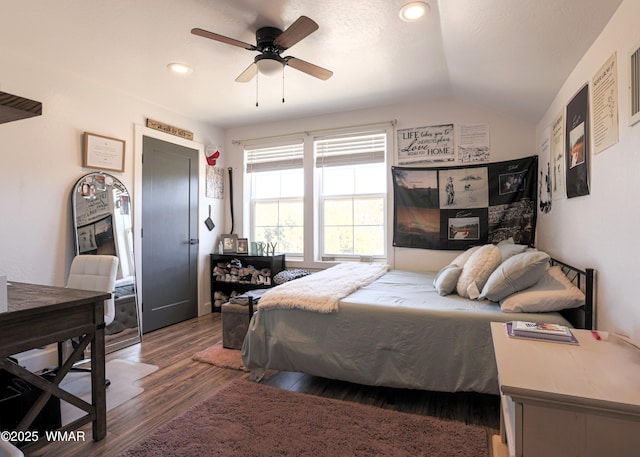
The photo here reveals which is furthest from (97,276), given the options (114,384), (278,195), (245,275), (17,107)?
(278,195)

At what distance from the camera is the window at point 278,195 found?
4.46 metres

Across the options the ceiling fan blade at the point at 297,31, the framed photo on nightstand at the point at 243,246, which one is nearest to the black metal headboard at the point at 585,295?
the ceiling fan blade at the point at 297,31

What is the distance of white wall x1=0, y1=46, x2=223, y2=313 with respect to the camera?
261 centimetres

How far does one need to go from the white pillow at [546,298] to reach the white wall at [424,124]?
5.41ft

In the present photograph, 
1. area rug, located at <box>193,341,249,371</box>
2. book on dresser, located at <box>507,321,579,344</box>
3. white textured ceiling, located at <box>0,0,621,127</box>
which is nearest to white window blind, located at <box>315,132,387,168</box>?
white textured ceiling, located at <box>0,0,621,127</box>

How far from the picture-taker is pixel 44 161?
2.82 meters

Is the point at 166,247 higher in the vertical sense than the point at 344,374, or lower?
higher

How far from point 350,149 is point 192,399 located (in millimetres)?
3095

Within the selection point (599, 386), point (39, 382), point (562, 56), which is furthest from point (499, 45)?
point (39, 382)

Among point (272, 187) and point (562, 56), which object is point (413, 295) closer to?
point (562, 56)

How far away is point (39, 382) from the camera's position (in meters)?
1.58

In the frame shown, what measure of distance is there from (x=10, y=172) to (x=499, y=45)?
3650 mm

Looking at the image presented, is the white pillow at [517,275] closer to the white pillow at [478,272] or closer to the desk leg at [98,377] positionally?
the white pillow at [478,272]

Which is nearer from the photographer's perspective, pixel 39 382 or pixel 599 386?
pixel 599 386
